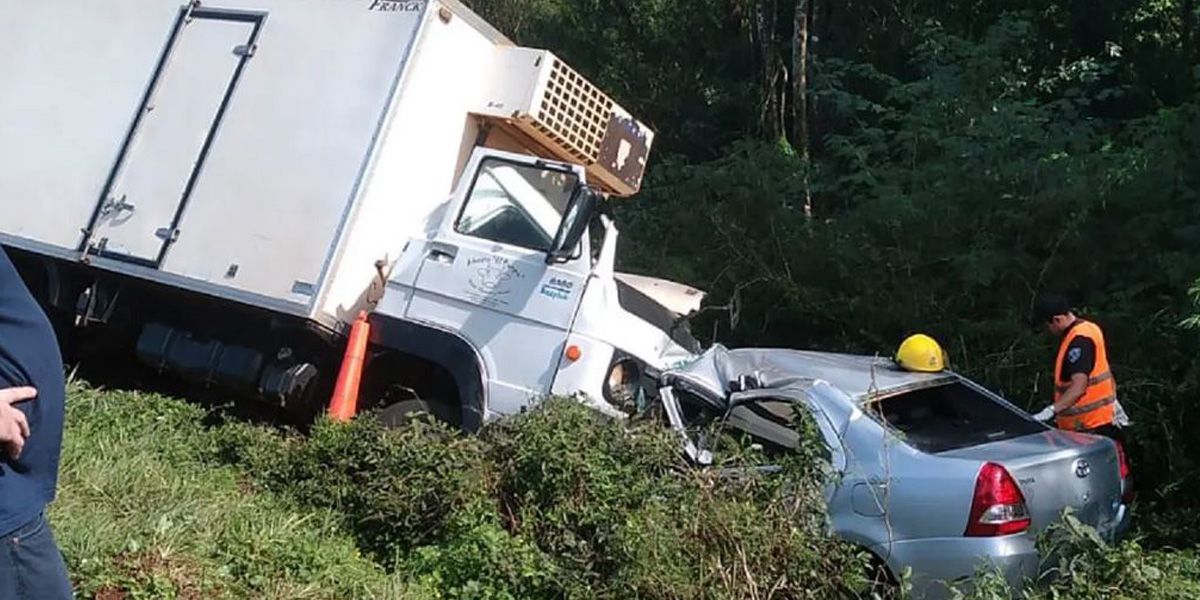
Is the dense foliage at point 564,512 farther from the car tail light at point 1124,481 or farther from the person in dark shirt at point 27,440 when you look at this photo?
the person in dark shirt at point 27,440

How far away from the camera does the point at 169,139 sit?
27.1 ft

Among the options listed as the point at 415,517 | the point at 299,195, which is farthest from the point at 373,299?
the point at 415,517

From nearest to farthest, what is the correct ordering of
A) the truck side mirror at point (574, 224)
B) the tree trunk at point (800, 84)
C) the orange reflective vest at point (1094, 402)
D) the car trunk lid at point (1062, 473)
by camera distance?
the car trunk lid at point (1062, 473) < the orange reflective vest at point (1094, 402) < the truck side mirror at point (574, 224) < the tree trunk at point (800, 84)

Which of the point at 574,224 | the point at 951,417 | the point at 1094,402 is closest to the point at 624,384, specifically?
the point at 574,224

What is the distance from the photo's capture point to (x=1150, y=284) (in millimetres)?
8469

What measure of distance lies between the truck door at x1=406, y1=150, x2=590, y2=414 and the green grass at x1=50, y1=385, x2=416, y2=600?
1402mm

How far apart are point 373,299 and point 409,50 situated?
1.50 metres

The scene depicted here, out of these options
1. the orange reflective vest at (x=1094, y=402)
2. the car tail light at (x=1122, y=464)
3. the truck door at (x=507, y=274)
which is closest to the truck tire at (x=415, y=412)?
the truck door at (x=507, y=274)

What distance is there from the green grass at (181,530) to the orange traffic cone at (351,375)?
70cm

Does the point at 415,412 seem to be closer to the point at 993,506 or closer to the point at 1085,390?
the point at 993,506

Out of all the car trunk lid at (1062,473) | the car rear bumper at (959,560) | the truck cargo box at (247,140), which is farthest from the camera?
the truck cargo box at (247,140)

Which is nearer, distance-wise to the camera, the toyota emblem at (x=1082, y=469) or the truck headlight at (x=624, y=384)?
the toyota emblem at (x=1082, y=469)

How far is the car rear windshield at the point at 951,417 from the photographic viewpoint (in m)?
5.91

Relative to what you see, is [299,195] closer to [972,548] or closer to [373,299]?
[373,299]
